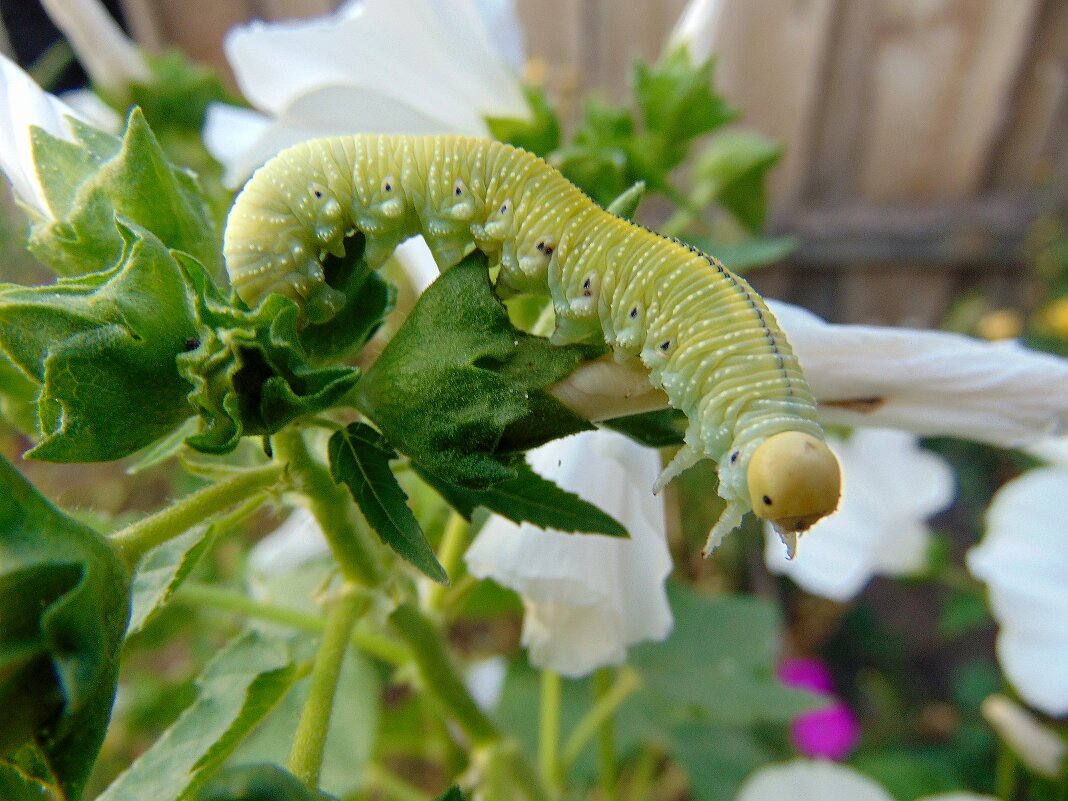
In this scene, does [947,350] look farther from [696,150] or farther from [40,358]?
[696,150]

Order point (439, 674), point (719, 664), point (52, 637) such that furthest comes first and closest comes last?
1. point (719, 664)
2. point (439, 674)
3. point (52, 637)

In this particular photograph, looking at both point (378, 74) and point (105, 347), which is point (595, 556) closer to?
point (105, 347)

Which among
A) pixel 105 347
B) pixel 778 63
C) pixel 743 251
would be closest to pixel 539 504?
pixel 105 347

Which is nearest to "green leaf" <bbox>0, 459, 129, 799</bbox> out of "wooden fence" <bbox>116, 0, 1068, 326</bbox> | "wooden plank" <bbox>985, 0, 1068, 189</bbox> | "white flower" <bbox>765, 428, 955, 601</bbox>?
"white flower" <bbox>765, 428, 955, 601</bbox>

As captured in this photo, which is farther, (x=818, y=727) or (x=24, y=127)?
(x=818, y=727)

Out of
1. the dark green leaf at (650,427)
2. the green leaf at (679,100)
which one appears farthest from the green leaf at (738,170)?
the dark green leaf at (650,427)

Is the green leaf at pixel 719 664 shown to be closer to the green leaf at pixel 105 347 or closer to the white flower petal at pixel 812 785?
the white flower petal at pixel 812 785
